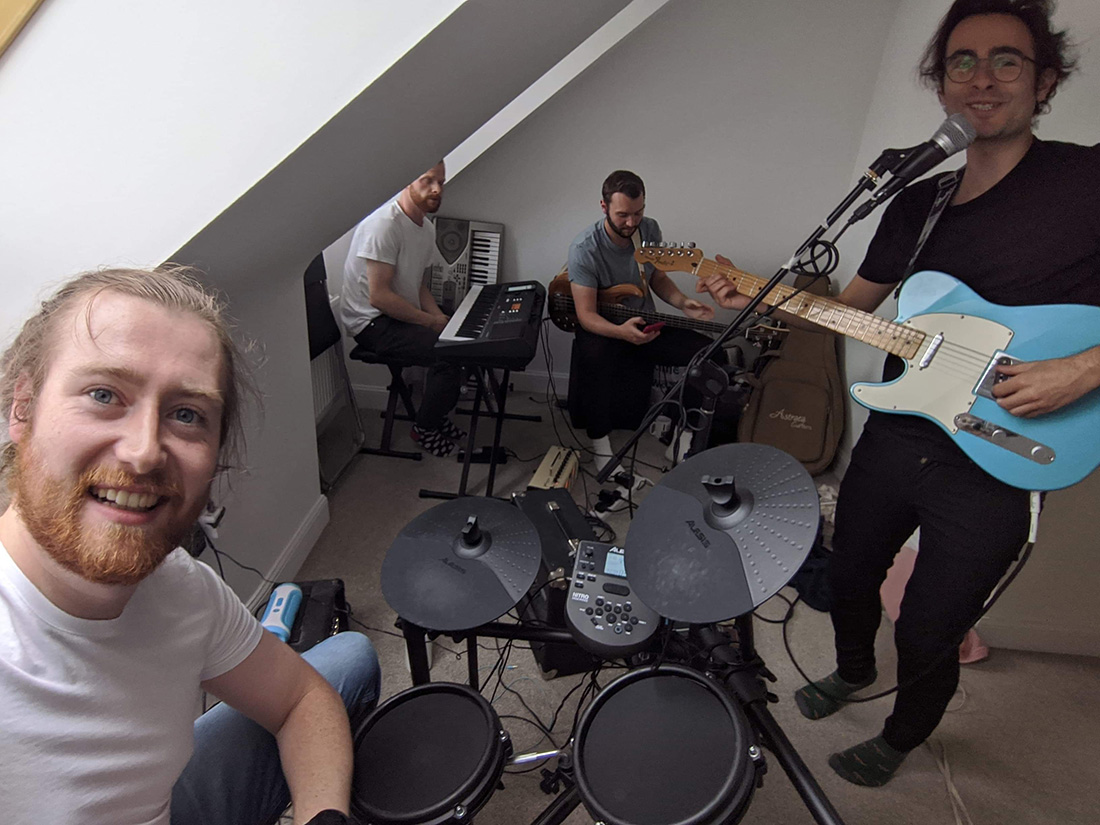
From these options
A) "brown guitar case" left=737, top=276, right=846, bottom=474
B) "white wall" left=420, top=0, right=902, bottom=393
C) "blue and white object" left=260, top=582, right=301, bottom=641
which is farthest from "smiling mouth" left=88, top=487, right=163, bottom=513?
"white wall" left=420, top=0, right=902, bottom=393

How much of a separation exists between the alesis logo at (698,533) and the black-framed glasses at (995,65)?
1.04 meters

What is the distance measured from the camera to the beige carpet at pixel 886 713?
1.51m

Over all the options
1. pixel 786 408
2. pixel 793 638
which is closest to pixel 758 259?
pixel 786 408

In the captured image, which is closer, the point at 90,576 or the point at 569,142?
the point at 90,576

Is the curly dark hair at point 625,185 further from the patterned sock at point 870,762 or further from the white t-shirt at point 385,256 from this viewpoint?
the patterned sock at point 870,762

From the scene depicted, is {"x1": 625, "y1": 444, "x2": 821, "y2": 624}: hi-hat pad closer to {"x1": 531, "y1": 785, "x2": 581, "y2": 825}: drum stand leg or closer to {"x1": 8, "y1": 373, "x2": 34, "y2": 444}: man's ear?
{"x1": 531, "y1": 785, "x2": 581, "y2": 825}: drum stand leg

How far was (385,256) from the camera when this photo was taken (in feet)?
8.25

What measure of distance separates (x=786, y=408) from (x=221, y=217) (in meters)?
2.54

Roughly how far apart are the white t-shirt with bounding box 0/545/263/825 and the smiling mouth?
0.44ft

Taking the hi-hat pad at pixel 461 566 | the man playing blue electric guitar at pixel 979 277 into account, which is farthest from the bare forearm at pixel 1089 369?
the hi-hat pad at pixel 461 566

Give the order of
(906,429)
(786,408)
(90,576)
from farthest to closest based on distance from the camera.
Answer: (786,408), (906,429), (90,576)

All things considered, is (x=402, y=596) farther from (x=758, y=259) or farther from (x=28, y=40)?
(x=758, y=259)

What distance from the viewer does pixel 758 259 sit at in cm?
328

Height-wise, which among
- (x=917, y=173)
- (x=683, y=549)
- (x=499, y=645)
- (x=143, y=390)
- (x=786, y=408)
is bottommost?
(x=499, y=645)
